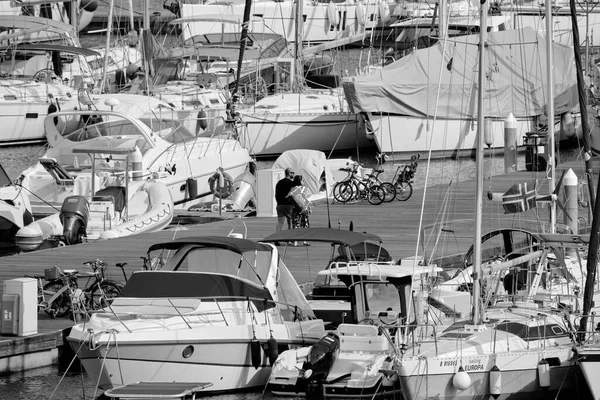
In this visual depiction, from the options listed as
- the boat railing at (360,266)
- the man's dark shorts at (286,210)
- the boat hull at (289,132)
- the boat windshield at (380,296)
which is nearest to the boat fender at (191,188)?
the man's dark shorts at (286,210)

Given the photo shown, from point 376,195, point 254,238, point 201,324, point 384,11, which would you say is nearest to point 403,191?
point 376,195

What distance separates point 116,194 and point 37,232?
291 centimetres

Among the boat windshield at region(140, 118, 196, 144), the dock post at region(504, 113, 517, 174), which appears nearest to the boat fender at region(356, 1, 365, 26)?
the boat windshield at region(140, 118, 196, 144)

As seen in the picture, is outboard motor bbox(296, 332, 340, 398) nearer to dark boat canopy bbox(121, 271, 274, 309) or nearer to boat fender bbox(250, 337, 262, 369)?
boat fender bbox(250, 337, 262, 369)

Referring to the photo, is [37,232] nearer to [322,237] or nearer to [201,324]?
[322,237]

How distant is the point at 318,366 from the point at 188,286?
208cm

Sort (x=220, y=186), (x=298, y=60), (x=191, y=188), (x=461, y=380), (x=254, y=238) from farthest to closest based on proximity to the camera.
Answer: (x=298, y=60), (x=191, y=188), (x=220, y=186), (x=254, y=238), (x=461, y=380)

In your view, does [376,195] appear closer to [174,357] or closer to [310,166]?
[310,166]

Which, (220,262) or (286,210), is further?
(286,210)

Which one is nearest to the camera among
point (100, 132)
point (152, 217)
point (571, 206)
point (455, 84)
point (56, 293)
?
point (56, 293)

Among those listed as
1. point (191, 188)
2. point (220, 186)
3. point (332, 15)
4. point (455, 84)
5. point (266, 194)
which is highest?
point (332, 15)

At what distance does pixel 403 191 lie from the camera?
32969 mm

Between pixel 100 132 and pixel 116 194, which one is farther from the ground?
pixel 100 132

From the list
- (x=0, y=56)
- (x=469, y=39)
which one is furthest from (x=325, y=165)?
(x=0, y=56)
